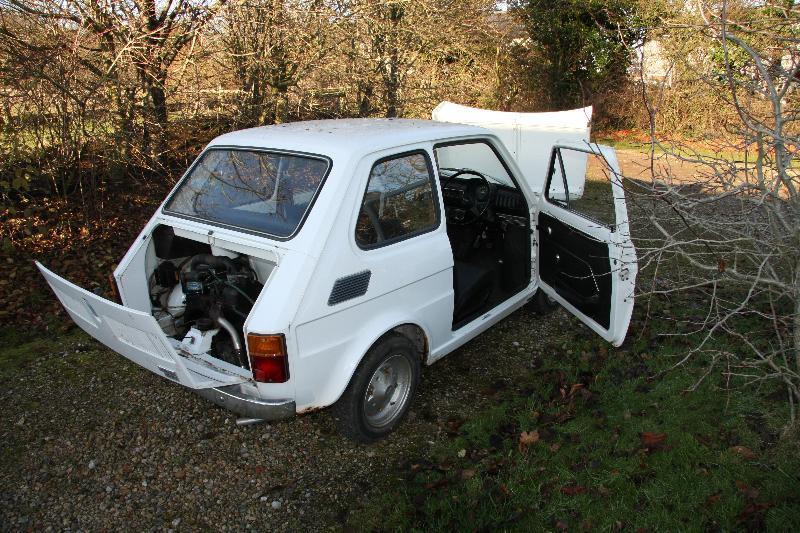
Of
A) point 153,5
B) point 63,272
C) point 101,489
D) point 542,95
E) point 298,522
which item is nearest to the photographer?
point 298,522

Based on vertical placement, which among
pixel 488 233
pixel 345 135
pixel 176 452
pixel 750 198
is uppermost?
pixel 345 135

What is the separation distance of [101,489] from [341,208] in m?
2.04

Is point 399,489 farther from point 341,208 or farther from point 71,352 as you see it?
point 71,352

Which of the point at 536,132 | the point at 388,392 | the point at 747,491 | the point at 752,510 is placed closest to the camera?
the point at 752,510

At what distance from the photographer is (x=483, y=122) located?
9109 mm

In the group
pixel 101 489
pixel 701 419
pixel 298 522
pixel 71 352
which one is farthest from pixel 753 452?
pixel 71 352

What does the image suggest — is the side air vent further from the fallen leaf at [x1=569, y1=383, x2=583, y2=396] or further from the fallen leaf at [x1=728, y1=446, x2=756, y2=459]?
the fallen leaf at [x1=728, y1=446, x2=756, y2=459]

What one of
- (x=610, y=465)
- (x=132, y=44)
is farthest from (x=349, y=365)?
(x=132, y=44)

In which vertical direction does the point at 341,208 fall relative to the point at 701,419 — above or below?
above

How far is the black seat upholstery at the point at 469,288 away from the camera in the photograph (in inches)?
162

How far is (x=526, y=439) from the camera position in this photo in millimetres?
3375

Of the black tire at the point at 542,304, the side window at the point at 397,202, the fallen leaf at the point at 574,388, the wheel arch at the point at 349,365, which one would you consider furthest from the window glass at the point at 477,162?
the fallen leaf at the point at 574,388

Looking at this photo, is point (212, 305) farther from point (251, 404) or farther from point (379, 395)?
point (379, 395)

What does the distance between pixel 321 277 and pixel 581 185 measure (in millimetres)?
5708
